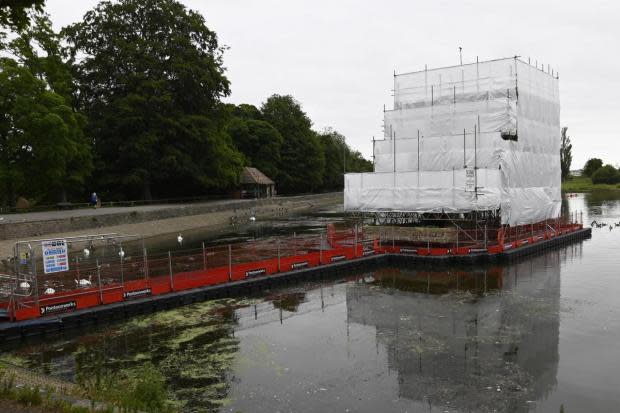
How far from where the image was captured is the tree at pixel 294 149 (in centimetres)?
10050

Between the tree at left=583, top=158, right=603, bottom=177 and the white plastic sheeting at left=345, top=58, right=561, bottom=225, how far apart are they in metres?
128

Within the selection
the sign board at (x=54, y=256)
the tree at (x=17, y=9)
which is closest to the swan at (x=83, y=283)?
the sign board at (x=54, y=256)

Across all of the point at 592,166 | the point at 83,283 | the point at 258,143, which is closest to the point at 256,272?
the point at 83,283

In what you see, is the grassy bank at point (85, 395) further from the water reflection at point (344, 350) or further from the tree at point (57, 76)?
the tree at point (57, 76)

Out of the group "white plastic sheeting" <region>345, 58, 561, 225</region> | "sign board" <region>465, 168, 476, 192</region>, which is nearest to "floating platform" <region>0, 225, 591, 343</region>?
"sign board" <region>465, 168, 476, 192</region>

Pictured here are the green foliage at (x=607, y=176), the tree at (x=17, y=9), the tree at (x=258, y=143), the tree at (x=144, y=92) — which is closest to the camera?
the tree at (x=17, y=9)

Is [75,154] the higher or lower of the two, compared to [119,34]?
lower

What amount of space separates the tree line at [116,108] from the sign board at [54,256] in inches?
1185

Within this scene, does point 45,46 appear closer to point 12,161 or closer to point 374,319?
point 12,161

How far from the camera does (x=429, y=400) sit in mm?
11953

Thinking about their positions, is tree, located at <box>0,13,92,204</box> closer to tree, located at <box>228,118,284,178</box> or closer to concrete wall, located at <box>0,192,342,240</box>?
concrete wall, located at <box>0,192,342,240</box>

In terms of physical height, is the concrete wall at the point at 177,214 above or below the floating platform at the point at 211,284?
above

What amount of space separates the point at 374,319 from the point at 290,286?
7.05m

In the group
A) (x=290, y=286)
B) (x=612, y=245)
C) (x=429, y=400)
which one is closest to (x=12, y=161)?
(x=290, y=286)
